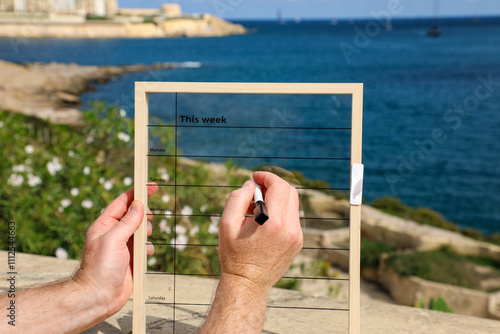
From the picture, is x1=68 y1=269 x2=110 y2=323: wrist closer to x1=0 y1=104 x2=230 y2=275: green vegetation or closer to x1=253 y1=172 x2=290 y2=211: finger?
x1=253 y1=172 x2=290 y2=211: finger

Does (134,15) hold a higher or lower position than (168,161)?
higher

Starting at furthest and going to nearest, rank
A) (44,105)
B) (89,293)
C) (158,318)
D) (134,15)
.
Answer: (134,15) → (44,105) → (158,318) → (89,293)

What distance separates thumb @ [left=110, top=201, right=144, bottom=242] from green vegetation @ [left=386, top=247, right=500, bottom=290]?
4089 mm

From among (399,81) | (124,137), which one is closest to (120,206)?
(124,137)

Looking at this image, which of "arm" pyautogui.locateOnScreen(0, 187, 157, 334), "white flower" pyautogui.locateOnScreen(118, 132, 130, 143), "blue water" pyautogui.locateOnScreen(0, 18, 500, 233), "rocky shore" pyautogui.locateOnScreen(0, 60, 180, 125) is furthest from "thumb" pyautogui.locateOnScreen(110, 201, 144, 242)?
"blue water" pyautogui.locateOnScreen(0, 18, 500, 233)

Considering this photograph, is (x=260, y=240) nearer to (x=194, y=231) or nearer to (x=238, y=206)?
(x=238, y=206)

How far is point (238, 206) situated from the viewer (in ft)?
4.12

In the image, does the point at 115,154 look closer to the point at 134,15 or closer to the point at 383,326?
the point at 383,326

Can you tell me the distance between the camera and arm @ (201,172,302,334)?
1.19 metres

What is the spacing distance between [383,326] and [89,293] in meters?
1.08

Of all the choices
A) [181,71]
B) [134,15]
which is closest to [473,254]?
[181,71]

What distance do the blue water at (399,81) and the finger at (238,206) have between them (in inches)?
499

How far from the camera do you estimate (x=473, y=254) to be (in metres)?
7.07

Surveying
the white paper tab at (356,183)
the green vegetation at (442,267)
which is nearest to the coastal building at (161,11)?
the green vegetation at (442,267)
